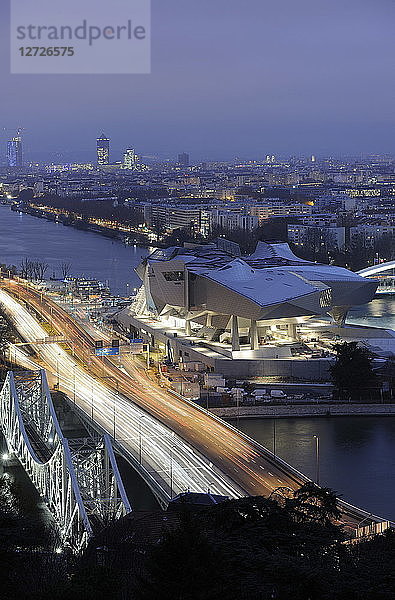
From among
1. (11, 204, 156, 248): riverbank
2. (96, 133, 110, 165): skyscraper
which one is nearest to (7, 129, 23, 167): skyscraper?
(96, 133, 110, 165): skyscraper

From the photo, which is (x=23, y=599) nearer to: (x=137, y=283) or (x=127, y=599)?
(x=127, y=599)

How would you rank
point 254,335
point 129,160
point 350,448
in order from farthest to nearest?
point 129,160
point 254,335
point 350,448

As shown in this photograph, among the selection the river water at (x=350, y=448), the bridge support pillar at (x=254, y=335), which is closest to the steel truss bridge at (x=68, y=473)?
the river water at (x=350, y=448)

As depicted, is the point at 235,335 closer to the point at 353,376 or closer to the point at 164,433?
the point at 353,376

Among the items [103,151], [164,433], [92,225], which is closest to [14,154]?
[103,151]

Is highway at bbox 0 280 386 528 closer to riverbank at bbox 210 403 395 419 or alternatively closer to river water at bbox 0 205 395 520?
river water at bbox 0 205 395 520

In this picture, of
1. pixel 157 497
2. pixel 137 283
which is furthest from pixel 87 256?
pixel 157 497
